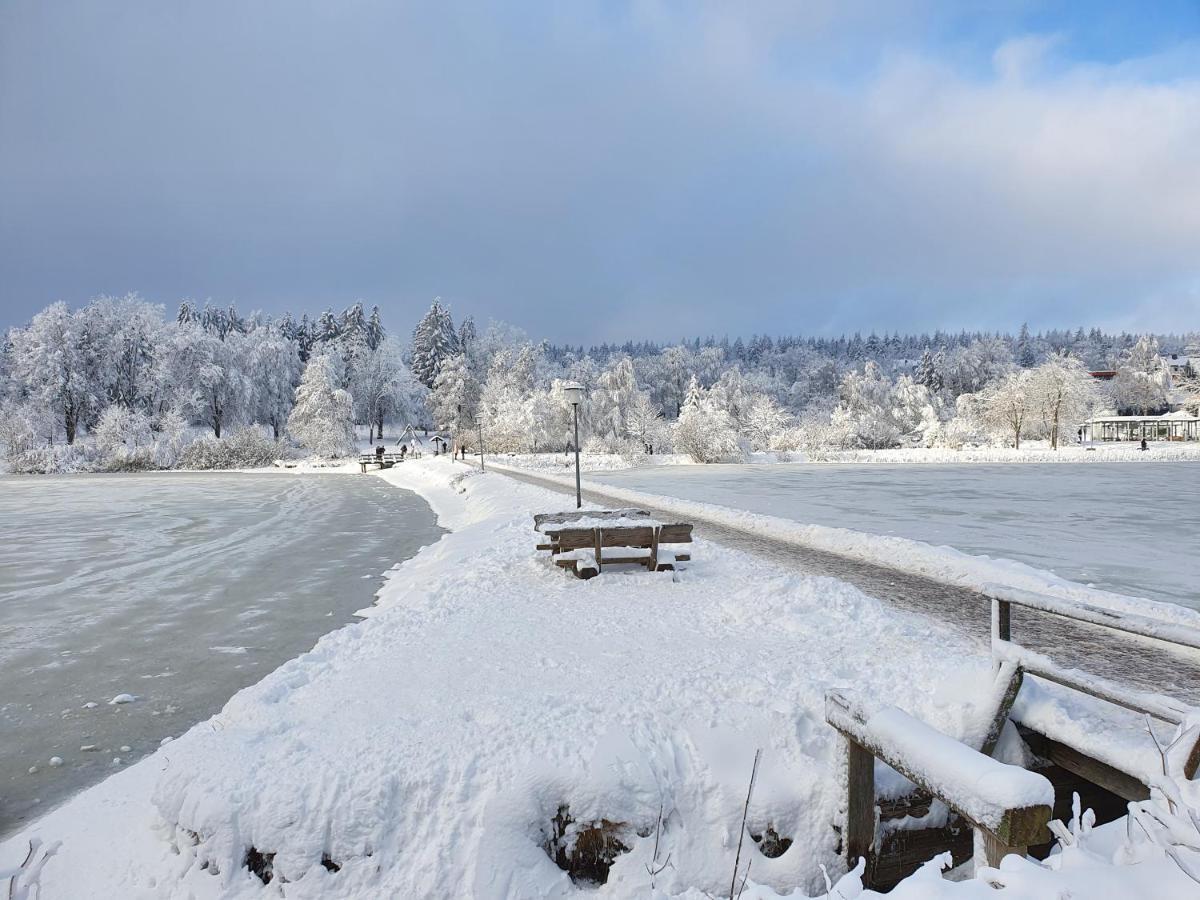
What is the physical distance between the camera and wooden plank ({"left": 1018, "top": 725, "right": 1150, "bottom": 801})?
3.44m

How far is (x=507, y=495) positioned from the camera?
70.1 ft

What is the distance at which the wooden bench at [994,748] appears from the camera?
2.96m

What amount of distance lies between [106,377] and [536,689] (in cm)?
6733

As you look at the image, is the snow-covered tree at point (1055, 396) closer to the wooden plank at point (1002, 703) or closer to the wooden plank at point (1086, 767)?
the wooden plank at point (1086, 767)

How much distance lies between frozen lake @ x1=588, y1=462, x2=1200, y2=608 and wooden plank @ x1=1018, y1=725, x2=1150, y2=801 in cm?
595

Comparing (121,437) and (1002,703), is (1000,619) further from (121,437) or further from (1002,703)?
(121,437)

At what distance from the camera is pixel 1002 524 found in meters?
15.3

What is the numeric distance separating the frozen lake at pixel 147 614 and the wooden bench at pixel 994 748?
530 cm

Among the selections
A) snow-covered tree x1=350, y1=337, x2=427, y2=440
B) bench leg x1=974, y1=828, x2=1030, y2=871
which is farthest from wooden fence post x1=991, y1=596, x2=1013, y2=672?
snow-covered tree x1=350, y1=337, x2=427, y2=440

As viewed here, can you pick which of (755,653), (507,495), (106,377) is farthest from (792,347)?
(755,653)

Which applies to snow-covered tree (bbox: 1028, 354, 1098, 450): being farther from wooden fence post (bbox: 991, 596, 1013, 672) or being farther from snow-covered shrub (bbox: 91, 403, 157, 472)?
snow-covered shrub (bbox: 91, 403, 157, 472)

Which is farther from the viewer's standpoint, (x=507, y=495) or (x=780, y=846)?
(x=507, y=495)

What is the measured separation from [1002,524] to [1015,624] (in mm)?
10223

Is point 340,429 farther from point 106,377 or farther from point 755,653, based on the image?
point 755,653
